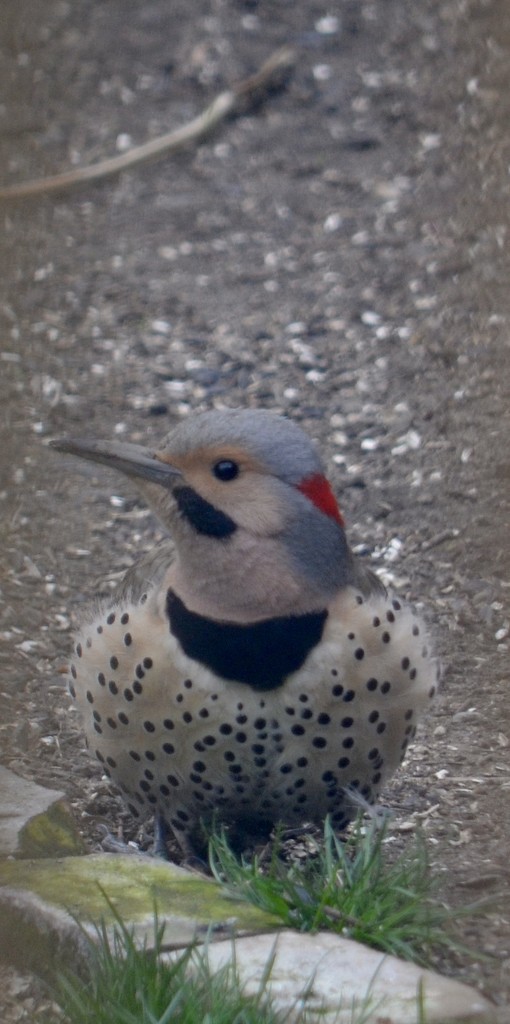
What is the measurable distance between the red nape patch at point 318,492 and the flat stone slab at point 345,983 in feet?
3.53

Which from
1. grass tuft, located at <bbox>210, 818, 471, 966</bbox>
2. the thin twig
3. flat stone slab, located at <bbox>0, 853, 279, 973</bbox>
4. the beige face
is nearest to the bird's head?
the beige face

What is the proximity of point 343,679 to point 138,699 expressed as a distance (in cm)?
54

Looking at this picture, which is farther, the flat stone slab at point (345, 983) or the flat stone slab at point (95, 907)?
the flat stone slab at point (95, 907)

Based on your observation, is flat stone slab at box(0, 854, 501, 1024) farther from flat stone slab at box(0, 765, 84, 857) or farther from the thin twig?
the thin twig

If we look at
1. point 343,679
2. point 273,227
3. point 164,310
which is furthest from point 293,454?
point 273,227

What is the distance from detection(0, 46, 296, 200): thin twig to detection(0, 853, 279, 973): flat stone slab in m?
5.21

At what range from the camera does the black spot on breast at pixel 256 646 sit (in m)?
3.52

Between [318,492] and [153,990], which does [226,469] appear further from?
[153,990]

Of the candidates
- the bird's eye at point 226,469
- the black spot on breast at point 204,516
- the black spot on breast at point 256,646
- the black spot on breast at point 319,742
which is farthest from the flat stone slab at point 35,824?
the bird's eye at point 226,469

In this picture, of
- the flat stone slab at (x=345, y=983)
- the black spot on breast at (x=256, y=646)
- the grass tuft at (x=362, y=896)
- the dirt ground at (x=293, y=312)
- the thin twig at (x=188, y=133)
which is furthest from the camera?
the thin twig at (x=188, y=133)

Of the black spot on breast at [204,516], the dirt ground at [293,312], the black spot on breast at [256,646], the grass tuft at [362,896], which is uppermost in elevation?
the black spot on breast at [204,516]

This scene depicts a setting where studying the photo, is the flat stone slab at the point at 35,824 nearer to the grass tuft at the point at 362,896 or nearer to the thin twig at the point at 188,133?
the grass tuft at the point at 362,896

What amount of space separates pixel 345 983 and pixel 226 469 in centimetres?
129

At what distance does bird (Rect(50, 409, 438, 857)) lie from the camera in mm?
3529
